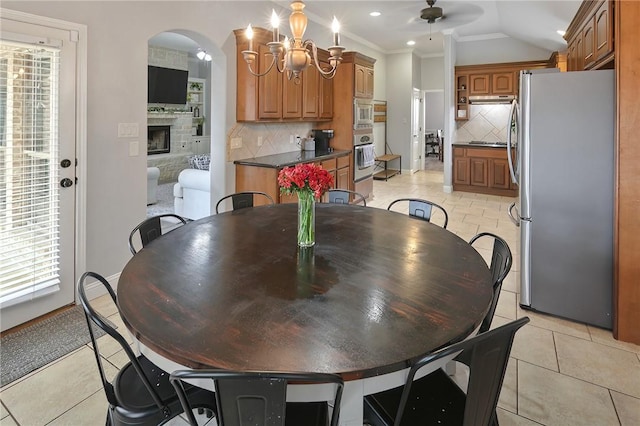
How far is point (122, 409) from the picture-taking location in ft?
4.15

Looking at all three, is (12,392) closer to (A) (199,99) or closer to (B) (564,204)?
(B) (564,204)

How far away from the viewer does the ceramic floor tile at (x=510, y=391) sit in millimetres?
1941

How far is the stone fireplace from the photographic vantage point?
27.2 feet

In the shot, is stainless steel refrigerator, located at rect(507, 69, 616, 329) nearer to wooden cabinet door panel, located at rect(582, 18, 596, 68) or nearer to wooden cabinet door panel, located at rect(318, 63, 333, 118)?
wooden cabinet door panel, located at rect(582, 18, 596, 68)

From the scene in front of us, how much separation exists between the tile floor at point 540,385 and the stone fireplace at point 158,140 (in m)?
6.16

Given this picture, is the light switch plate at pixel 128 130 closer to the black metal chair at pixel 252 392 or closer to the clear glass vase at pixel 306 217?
the clear glass vase at pixel 306 217

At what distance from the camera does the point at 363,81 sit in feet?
21.1

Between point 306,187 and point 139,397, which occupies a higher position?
point 306,187

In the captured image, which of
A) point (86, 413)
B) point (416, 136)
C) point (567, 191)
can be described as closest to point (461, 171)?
point (416, 136)

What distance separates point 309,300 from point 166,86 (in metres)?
8.03

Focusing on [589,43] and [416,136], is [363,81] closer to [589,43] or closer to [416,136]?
[589,43]

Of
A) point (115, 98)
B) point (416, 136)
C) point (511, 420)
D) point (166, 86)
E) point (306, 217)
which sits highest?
point (166, 86)

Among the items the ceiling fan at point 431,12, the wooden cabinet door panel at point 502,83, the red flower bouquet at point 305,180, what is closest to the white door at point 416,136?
the wooden cabinet door panel at point 502,83

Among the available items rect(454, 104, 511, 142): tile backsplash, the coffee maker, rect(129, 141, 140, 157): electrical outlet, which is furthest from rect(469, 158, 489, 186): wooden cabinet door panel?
rect(129, 141, 140, 157): electrical outlet
